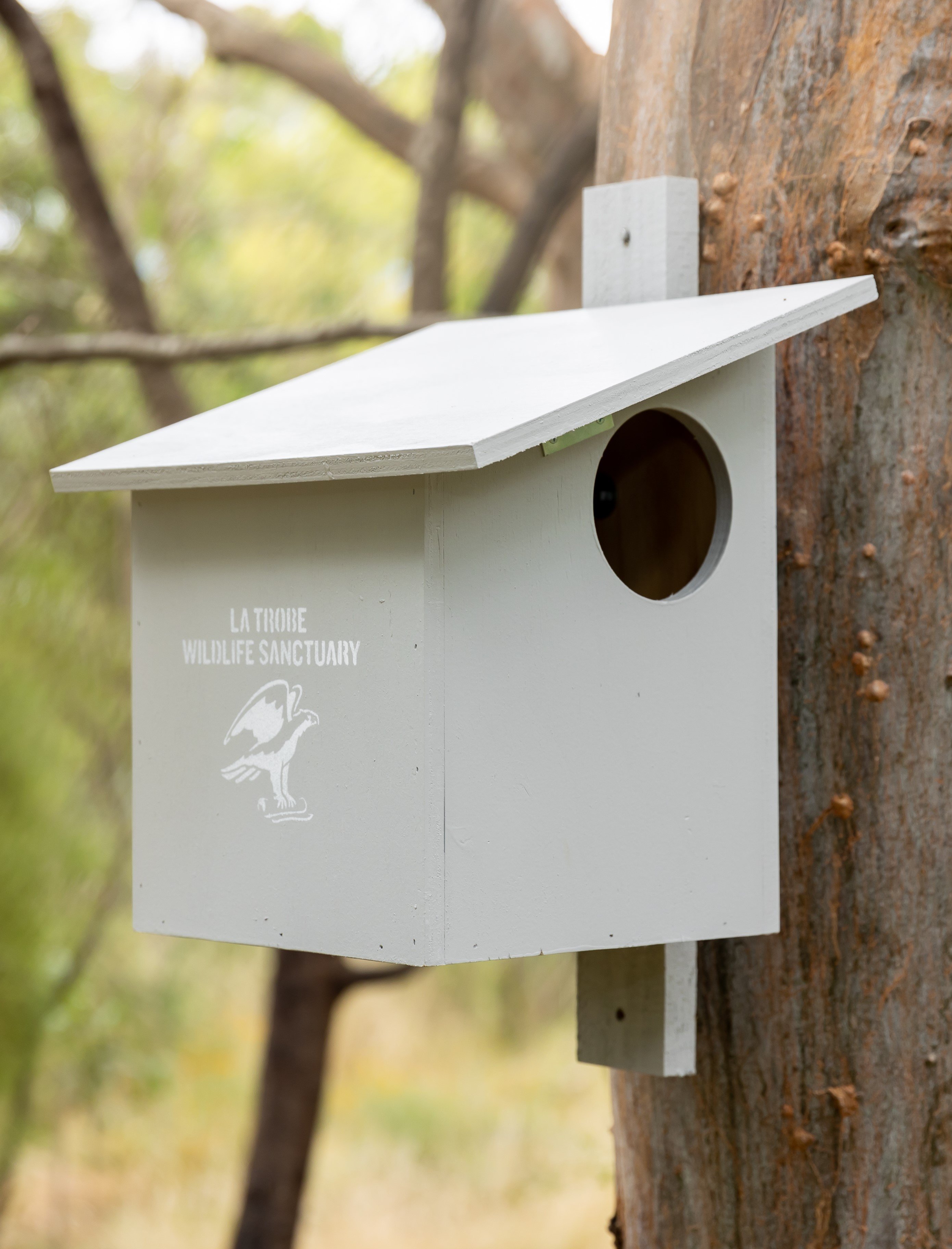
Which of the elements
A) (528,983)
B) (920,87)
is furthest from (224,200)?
(920,87)

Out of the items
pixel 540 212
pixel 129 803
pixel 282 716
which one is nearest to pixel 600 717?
pixel 282 716

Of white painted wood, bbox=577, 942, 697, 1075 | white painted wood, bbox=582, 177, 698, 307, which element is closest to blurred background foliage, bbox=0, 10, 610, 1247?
white painted wood, bbox=582, 177, 698, 307

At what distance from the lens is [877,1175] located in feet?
6.03

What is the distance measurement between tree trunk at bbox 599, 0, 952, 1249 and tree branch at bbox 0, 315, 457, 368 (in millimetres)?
1355

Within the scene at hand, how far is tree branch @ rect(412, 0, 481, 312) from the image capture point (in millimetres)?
3832

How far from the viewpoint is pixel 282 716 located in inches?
63.5

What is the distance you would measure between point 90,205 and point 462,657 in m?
2.73

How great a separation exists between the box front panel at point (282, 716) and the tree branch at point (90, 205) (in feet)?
6.86

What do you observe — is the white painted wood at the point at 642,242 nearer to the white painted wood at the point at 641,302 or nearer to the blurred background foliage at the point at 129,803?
the white painted wood at the point at 641,302

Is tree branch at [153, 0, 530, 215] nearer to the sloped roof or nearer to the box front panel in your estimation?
the sloped roof

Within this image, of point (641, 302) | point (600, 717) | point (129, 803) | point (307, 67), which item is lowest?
point (129, 803)

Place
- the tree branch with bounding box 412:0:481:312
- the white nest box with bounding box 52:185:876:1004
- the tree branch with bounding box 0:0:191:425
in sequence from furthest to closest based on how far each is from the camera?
the tree branch with bounding box 412:0:481:312 < the tree branch with bounding box 0:0:191:425 < the white nest box with bounding box 52:185:876:1004

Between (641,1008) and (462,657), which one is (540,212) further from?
(462,657)

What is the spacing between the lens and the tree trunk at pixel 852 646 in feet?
5.99
